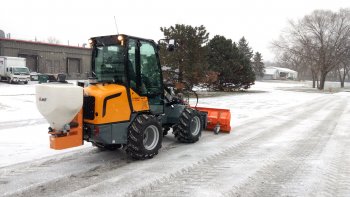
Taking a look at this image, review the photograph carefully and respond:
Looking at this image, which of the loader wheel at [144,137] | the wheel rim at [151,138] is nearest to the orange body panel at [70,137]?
the loader wheel at [144,137]

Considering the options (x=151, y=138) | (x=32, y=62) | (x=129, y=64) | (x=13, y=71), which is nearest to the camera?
(x=129, y=64)

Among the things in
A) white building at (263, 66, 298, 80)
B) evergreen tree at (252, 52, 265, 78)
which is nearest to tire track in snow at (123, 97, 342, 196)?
evergreen tree at (252, 52, 265, 78)

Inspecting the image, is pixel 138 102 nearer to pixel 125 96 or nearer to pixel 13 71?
pixel 125 96

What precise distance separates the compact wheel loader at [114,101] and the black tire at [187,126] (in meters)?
0.49

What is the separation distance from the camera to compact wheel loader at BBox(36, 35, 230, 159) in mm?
5271

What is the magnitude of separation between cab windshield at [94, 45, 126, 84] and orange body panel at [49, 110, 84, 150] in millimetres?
1070

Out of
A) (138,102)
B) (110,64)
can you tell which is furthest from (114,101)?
(110,64)

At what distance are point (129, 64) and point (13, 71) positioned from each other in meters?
28.7

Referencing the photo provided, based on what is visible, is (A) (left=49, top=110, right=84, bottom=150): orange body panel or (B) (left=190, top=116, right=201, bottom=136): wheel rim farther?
(B) (left=190, top=116, right=201, bottom=136): wheel rim

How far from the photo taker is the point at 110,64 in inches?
255

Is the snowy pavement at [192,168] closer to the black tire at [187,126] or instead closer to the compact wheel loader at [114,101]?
the black tire at [187,126]

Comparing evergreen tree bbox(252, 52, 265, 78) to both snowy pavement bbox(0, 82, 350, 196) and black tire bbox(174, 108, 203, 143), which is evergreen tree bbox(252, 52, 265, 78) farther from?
black tire bbox(174, 108, 203, 143)

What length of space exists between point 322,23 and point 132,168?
1768 inches

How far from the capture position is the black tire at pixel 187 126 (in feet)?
25.2
